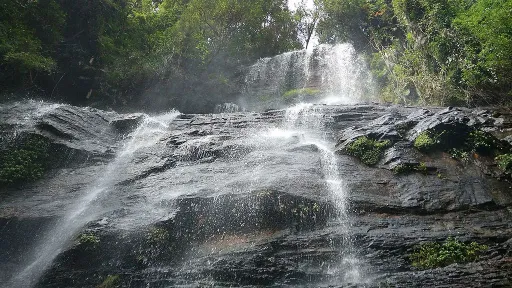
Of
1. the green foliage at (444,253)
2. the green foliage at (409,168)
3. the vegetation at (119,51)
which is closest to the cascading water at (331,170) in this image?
the green foliage at (444,253)

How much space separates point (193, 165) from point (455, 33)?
11.3 metres

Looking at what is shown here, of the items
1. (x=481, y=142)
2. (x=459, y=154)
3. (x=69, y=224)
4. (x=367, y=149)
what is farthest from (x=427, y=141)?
(x=69, y=224)

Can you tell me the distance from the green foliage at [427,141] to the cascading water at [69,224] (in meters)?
8.83

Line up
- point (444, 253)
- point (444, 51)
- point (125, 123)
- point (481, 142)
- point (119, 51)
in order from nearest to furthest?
point (444, 253) → point (481, 142) → point (125, 123) → point (444, 51) → point (119, 51)

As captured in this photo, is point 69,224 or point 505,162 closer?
point 505,162

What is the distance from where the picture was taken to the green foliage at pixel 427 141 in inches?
413

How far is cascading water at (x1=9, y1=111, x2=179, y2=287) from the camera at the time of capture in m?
8.75

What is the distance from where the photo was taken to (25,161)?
37.6 ft

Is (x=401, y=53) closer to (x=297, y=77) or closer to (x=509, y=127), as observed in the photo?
(x=297, y=77)

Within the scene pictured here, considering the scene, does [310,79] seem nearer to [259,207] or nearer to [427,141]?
[427,141]

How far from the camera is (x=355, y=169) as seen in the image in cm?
1041

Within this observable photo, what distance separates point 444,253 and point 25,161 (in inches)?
457

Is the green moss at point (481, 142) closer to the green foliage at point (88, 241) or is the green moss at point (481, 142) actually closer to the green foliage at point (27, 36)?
the green foliage at point (88, 241)

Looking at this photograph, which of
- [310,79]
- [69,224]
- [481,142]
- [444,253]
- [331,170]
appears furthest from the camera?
[310,79]
